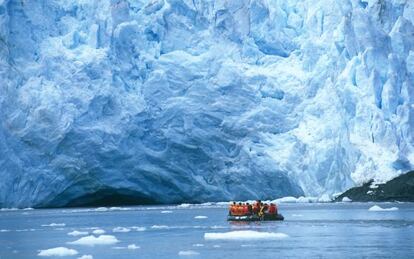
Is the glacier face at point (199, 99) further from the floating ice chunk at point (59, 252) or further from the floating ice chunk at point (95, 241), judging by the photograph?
the floating ice chunk at point (59, 252)

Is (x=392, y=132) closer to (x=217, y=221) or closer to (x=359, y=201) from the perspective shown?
(x=359, y=201)

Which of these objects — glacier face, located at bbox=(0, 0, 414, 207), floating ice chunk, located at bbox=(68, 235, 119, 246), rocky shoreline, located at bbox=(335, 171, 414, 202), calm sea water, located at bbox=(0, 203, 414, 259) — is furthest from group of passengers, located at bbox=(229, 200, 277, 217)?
rocky shoreline, located at bbox=(335, 171, 414, 202)

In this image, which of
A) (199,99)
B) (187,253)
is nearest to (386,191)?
(199,99)

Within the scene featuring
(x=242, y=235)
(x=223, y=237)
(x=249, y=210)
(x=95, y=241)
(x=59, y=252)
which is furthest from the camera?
(x=249, y=210)

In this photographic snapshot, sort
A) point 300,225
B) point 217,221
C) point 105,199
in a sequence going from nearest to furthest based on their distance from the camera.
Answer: point 300,225
point 217,221
point 105,199

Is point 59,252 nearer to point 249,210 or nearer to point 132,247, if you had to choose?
point 132,247

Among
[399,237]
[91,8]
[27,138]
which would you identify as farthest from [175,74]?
[399,237]

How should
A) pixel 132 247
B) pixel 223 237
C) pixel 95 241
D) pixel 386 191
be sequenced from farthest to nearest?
pixel 386 191 < pixel 223 237 < pixel 95 241 < pixel 132 247
